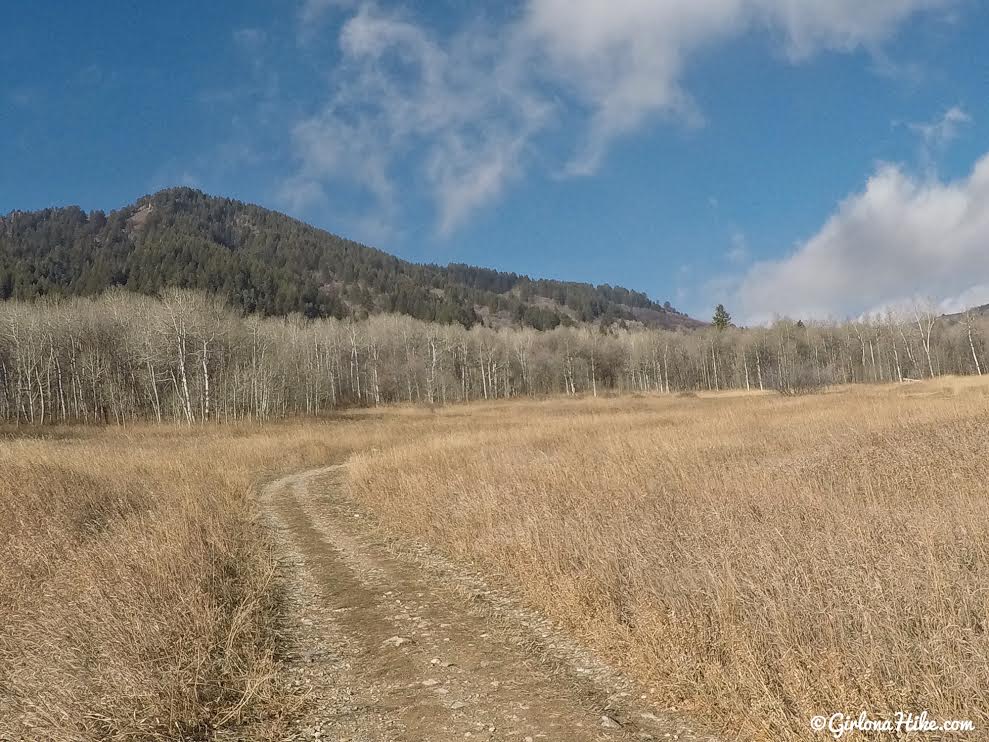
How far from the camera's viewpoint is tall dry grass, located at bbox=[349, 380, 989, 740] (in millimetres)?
3654

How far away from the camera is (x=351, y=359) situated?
8575 centimetres

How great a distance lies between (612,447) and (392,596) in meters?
8.99

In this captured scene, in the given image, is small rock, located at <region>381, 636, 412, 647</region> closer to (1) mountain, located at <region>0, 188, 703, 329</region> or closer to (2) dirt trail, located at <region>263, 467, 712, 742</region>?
(2) dirt trail, located at <region>263, 467, 712, 742</region>

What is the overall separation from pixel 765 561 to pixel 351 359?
84.6 metres

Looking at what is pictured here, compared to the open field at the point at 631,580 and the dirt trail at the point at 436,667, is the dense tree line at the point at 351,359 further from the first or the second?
the dirt trail at the point at 436,667

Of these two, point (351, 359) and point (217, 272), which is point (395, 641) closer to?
point (351, 359)

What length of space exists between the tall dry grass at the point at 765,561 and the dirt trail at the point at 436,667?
0.41 meters

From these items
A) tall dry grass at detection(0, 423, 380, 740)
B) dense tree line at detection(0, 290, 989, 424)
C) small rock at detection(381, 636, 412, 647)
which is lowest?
small rock at detection(381, 636, 412, 647)

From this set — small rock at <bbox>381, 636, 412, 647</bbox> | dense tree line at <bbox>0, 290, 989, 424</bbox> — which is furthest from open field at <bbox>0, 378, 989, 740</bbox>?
dense tree line at <bbox>0, 290, 989, 424</bbox>

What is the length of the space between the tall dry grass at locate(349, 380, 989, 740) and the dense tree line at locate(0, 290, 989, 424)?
43.2 metres

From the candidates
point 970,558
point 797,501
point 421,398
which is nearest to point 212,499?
point 797,501

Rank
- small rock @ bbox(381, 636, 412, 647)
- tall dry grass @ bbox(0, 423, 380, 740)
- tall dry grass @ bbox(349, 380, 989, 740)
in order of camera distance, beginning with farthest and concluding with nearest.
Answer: small rock @ bbox(381, 636, 412, 647) → tall dry grass @ bbox(0, 423, 380, 740) → tall dry grass @ bbox(349, 380, 989, 740)

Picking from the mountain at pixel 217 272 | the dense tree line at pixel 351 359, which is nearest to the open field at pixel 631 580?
the dense tree line at pixel 351 359

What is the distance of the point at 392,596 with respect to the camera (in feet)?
24.1
